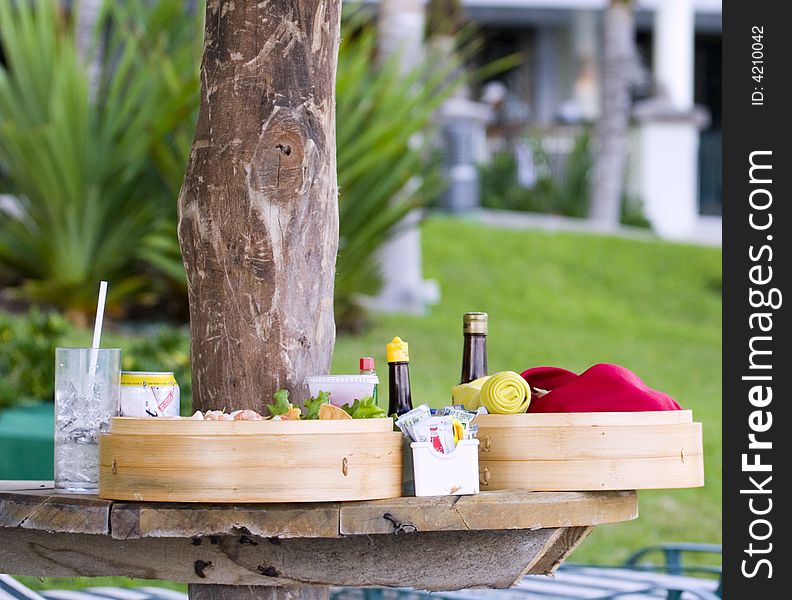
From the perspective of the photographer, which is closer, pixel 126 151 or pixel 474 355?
pixel 474 355

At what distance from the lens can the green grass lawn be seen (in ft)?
21.9

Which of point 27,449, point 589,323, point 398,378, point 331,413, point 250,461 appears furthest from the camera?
point 589,323

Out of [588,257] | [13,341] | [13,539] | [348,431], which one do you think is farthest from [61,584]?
[588,257]

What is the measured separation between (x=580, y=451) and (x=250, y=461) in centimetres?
54

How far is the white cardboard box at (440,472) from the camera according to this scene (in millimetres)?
2055

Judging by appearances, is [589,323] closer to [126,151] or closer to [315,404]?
[126,151]

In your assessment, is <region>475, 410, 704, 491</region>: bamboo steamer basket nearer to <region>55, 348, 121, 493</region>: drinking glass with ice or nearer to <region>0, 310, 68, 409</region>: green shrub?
<region>55, 348, 121, 493</region>: drinking glass with ice

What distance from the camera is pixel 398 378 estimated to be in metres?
2.36
